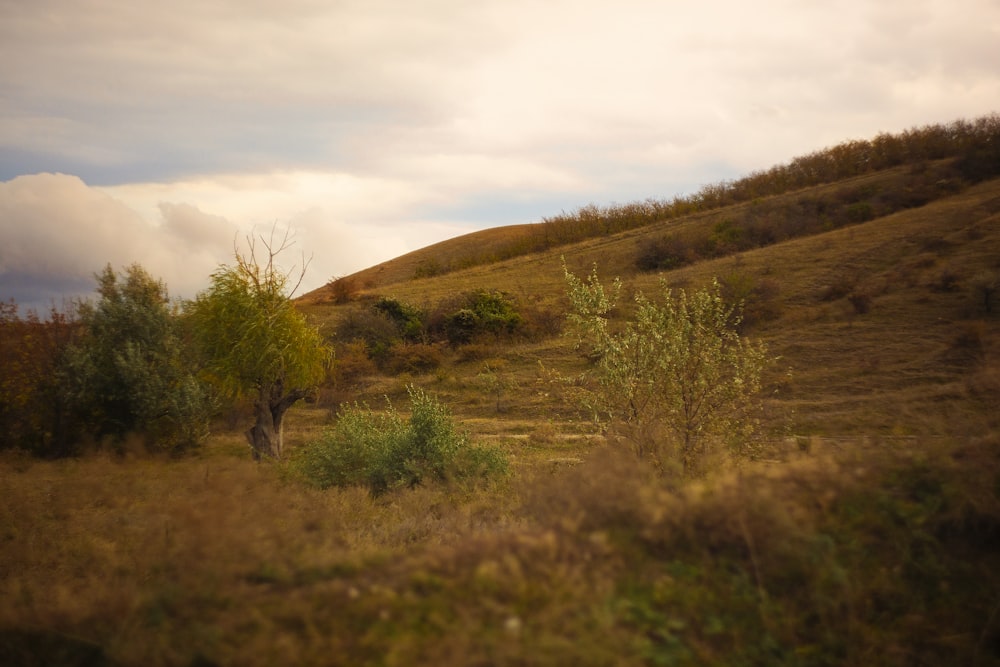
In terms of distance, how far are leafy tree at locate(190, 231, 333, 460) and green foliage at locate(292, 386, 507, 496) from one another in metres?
3.85

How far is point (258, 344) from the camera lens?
18188mm

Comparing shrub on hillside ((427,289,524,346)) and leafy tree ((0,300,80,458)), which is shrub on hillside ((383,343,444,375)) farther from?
leafy tree ((0,300,80,458))

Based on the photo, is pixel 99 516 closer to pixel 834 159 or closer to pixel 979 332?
pixel 979 332

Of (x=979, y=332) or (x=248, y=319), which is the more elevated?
(x=248, y=319)

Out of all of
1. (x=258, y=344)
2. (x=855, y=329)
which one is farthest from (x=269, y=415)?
(x=855, y=329)

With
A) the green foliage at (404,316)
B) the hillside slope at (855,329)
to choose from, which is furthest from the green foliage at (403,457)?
the green foliage at (404,316)

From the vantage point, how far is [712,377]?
1008 centimetres

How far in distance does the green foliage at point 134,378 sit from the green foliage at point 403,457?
812 cm

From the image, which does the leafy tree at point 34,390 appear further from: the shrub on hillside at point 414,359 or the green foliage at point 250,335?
the shrub on hillside at point 414,359

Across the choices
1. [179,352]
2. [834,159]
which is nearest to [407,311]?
[179,352]

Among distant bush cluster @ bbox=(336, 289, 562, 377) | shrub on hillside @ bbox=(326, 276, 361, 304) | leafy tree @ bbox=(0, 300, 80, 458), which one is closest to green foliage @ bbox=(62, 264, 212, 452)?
leafy tree @ bbox=(0, 300, 80, 458)

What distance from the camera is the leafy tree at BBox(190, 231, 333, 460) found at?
1820cm

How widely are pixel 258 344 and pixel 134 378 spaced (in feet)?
19.5

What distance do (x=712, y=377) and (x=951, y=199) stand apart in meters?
40.6
